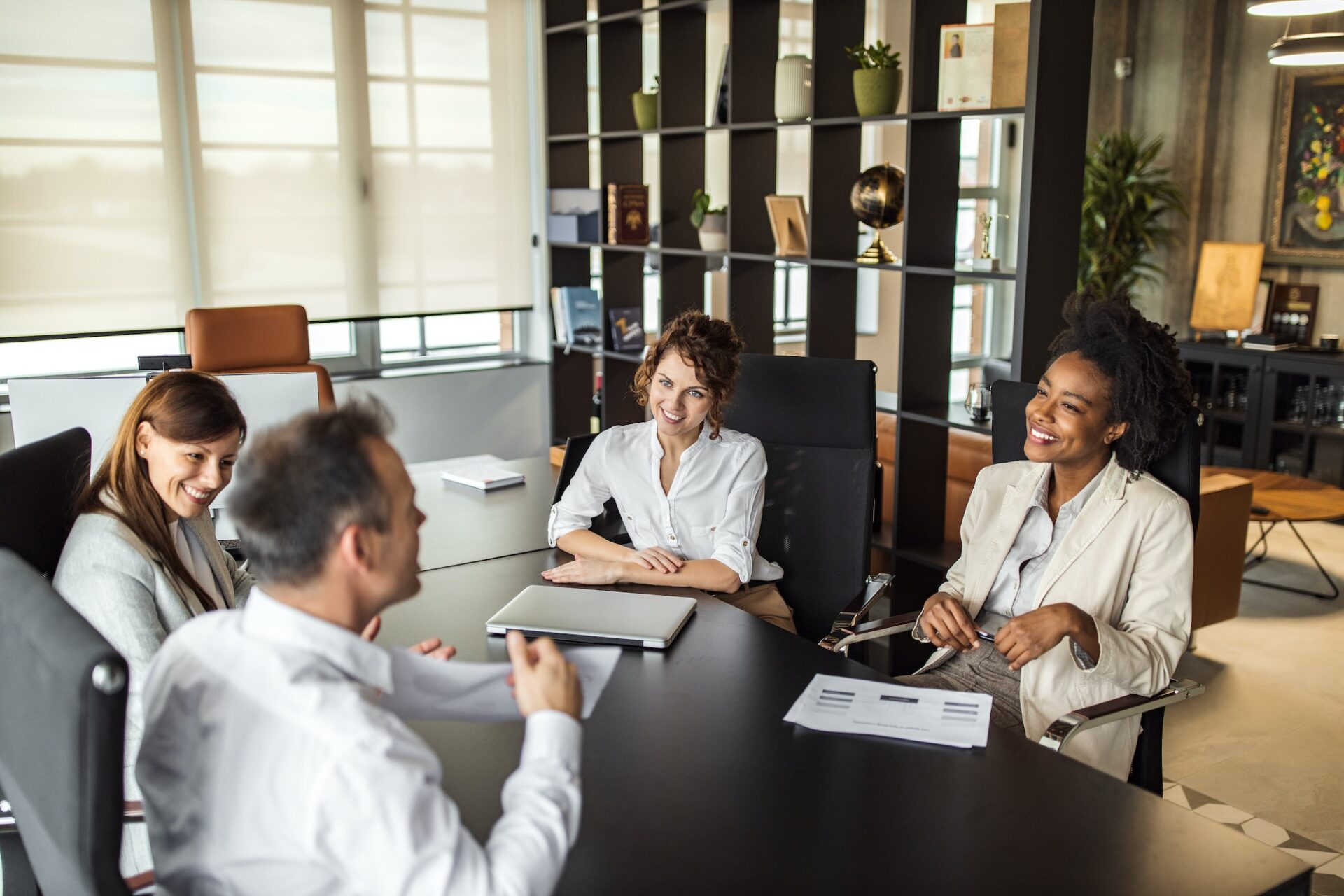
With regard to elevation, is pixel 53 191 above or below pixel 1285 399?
above

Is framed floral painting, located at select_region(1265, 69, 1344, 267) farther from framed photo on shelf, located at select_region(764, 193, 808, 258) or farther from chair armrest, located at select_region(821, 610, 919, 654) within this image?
chair armrest, located at select_region(821, 610, 919, 654)

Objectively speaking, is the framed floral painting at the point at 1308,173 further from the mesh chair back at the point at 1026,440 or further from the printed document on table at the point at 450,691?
the printed document on table at the point at 450,691

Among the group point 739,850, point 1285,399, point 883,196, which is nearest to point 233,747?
point 739,850

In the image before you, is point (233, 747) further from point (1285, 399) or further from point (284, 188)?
point (1285, 399)

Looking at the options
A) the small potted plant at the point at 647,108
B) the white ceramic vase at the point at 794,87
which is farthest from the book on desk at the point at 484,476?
the small potted plant at the point at 647,108

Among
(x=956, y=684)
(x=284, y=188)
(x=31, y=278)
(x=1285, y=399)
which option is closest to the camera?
(x=956, y=684)

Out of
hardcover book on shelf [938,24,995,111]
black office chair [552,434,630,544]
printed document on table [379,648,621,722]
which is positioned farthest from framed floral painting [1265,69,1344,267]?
printed document on table [379,648,621,722]

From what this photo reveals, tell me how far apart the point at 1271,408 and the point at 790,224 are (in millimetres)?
3587

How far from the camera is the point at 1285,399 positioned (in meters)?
6.27

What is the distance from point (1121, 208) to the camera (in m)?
7.01

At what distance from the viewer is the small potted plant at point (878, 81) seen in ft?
12.0

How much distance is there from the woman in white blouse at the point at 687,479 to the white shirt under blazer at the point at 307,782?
1.40m

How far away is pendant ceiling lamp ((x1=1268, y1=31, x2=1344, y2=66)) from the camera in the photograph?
5102 millimetres

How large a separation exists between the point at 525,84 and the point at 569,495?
12.0 feet
